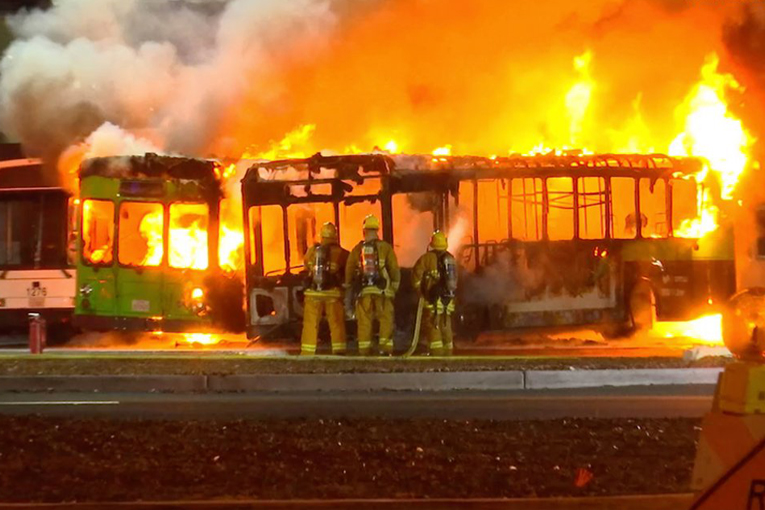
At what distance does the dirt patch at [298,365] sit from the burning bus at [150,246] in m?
3.26

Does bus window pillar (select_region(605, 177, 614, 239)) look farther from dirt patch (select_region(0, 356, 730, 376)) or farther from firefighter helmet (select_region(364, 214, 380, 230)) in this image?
firefighter helmet (select_region(364, 214, 380, 230))

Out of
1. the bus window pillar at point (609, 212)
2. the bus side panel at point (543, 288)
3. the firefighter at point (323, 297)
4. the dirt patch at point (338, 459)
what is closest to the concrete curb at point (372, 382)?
the dirt patch at point (338, 459)

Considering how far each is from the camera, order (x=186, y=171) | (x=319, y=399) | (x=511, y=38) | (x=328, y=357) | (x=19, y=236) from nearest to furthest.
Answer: (x=319, y=399)
(x=328, y=357)
(x=186, y=171)
(x=19, y=236)
(x=511, y=38)

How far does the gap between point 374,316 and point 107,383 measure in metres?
3.74

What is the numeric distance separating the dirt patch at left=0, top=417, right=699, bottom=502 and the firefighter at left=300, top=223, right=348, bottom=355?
200 inches

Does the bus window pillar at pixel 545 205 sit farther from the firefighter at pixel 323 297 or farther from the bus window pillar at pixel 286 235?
the bus window pillar at pixel 286 235

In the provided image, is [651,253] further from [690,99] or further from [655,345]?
[690,99]

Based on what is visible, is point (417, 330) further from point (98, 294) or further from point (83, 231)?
point (83, 231)

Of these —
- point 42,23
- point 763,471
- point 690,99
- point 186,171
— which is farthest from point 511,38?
point 763,471

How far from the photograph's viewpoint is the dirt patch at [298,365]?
10883 mm

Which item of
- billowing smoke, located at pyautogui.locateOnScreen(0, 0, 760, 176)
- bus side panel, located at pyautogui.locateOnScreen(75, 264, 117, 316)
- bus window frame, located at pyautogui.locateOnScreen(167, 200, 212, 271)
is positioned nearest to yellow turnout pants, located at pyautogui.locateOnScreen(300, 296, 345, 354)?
bus window frame, located at pyautogui.locateOnScreen(167, 200, 212, 271)

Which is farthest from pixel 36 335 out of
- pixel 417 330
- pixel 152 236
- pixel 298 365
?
pixel 417 330

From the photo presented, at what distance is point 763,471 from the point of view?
396 centimetres

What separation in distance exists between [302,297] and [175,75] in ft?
19.6
